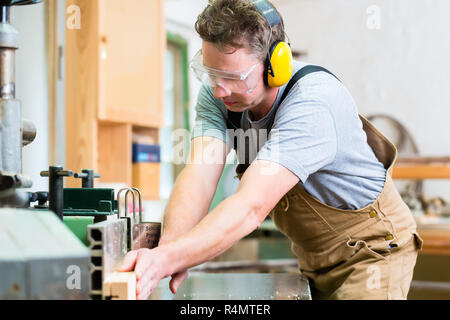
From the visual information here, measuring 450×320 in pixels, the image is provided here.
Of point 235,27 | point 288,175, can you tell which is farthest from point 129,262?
point 235,27

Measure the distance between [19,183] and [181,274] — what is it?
48 centimetres

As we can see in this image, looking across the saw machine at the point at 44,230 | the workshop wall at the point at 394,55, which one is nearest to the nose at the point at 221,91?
the saw machine at the point at 44,230

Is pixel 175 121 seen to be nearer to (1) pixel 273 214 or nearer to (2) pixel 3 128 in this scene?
(1) pixel 273 214

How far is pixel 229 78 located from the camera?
4.06 feet

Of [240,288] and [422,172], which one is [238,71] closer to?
[240,288]

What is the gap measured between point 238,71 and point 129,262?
0.59 m

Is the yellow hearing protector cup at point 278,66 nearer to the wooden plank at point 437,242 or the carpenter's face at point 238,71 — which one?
the carpenter's face at point 238,71

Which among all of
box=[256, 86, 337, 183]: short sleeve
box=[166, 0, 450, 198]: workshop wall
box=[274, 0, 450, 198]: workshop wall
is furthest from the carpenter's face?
box=[274, 0, 450, 198]: workshop wall

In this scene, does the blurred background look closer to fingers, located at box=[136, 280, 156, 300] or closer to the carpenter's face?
the carpenter's face

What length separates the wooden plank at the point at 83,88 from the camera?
2494 mm

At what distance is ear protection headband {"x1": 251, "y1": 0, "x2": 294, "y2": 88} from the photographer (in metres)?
1.27

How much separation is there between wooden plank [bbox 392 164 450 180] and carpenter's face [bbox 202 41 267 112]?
9.13 ft

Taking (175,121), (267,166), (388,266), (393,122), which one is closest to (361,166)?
(388,266)

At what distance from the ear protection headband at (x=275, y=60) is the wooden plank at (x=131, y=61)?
1437mm
